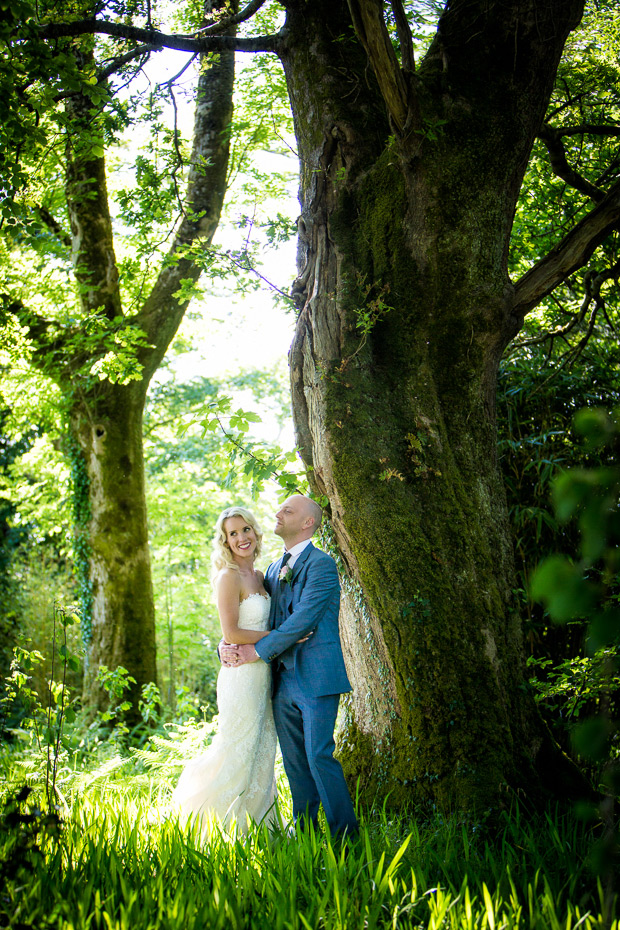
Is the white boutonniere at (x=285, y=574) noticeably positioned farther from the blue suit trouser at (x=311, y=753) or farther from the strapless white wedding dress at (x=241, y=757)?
the blue suit trouser at (x=311, y=753)

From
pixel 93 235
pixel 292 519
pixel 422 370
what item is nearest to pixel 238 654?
pixel 292 519

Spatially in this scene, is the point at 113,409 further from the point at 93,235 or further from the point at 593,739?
the point at 593,739

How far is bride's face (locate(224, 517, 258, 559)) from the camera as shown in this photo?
3934 millimetres

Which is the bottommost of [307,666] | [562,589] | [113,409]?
[307,666]

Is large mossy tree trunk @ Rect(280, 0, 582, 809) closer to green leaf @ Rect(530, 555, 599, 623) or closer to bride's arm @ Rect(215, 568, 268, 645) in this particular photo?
bride's arm @ Rect(215, 568, 268, 645)

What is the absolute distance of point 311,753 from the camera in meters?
3.32

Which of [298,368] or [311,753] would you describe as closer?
[311,753]

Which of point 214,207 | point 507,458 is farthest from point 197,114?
point 507,458

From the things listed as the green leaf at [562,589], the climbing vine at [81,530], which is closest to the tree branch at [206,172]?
the climbing vine at [81,530]

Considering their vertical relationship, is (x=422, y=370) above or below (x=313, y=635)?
above

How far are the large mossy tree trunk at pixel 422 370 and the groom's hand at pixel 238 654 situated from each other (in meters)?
0.68

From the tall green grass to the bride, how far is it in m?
0.53

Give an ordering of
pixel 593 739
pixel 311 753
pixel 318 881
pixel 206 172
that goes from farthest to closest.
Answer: pixel 206 172
pixel 311 753
pixel 318 881
pixel 593 739

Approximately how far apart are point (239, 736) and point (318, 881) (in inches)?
53.3
